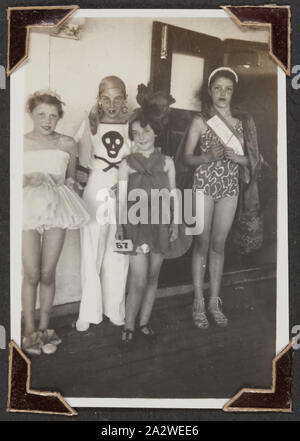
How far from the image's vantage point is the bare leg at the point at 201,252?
101 centimetres

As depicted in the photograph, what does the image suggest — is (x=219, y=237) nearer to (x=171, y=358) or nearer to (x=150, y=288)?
(x=150, y=288)

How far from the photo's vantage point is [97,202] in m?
0.99

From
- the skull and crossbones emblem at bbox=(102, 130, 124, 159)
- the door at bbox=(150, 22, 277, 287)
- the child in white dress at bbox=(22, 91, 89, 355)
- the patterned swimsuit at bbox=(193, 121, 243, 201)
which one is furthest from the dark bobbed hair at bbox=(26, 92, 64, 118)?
the patterned swimsuit at bbox=(193, 121, 243, 201)

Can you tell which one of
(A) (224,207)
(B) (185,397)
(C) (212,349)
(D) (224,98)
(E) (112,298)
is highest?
(D) (224,98)

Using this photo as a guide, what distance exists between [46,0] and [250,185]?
67 cm

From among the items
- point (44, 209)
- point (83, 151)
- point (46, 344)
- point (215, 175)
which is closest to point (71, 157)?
point (83, 151)

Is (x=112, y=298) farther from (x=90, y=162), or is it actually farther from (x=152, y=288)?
(x=90, y=162)

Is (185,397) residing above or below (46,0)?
below

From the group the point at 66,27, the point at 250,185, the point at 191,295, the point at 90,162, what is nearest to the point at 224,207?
the point at 250,185

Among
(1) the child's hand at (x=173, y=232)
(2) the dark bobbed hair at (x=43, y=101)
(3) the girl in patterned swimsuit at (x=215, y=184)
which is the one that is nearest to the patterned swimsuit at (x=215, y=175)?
(3) the girl in patterned swimsuit at (x=215, y=184)

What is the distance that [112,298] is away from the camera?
998 millimetres

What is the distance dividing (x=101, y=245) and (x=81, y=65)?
0.43 meters

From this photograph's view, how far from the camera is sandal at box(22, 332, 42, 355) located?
99cm

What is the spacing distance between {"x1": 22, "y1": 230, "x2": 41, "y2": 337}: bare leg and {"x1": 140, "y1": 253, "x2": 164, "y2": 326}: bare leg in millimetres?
261
